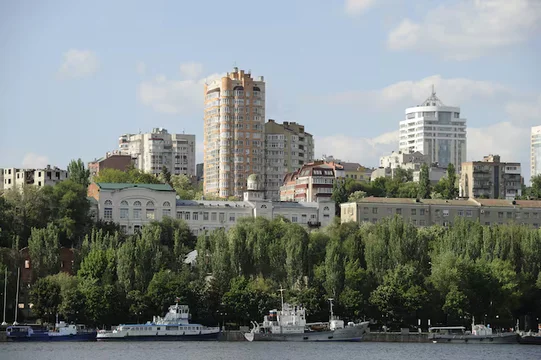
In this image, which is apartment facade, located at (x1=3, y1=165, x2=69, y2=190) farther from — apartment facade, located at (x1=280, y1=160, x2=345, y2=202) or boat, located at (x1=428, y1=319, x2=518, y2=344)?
boat, located at (x1=428, y1=319, x2=518, y2=344)

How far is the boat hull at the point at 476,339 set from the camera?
107 metres

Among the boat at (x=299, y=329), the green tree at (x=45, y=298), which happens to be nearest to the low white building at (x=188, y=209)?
the green tree at (x=45, y=298)

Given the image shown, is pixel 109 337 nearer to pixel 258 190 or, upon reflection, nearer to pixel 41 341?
pixel 41 341

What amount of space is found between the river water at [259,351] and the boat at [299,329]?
4.59ft

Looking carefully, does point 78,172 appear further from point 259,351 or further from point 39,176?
point 259,351

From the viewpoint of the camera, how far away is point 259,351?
96.1 meters

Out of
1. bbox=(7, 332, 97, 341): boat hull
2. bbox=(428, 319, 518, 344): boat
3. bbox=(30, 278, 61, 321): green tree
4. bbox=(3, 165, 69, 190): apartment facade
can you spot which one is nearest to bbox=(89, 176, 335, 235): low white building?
bbox=(3, 165, 69, 190): apartment facade

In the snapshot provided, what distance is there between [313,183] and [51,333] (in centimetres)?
8423

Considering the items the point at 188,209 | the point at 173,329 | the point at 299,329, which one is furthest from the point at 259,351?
the point at 188,209

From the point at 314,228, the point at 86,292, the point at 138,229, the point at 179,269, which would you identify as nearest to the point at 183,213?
the point at 138,229

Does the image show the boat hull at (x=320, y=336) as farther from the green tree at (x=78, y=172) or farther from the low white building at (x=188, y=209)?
the green tree at (x=78, y=172)

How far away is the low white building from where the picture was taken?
147125 mm

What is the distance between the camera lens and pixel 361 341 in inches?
4281

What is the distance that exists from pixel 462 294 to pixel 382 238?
11.3 meters
